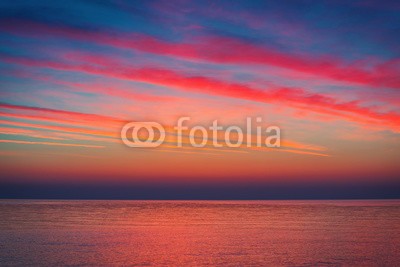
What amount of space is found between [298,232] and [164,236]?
34.5ft

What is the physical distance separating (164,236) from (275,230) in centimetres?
959

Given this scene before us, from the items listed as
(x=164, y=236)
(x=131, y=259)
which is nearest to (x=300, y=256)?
(x=131, y=259)

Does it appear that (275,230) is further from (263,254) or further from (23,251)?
(23,251)

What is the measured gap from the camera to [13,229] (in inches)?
1454

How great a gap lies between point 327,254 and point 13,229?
982 inches

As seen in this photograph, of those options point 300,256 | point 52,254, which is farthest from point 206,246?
point 52,254

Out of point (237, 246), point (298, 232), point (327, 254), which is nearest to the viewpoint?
point (327, 254)

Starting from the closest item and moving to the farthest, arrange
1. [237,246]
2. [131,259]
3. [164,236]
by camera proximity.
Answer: [131,259], [237,246], [164,236]

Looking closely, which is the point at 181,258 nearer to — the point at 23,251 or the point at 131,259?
the point at 131,259

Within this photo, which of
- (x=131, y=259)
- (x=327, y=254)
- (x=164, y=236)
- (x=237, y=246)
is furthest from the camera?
(x=164, y=236)

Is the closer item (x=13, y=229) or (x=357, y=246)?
(x=357, y=246)

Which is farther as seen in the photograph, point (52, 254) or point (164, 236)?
point (164, 236)

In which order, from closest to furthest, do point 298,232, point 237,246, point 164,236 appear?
point 237,246 → point 164,236 → point 298,232

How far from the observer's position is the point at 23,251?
82.9 feet
